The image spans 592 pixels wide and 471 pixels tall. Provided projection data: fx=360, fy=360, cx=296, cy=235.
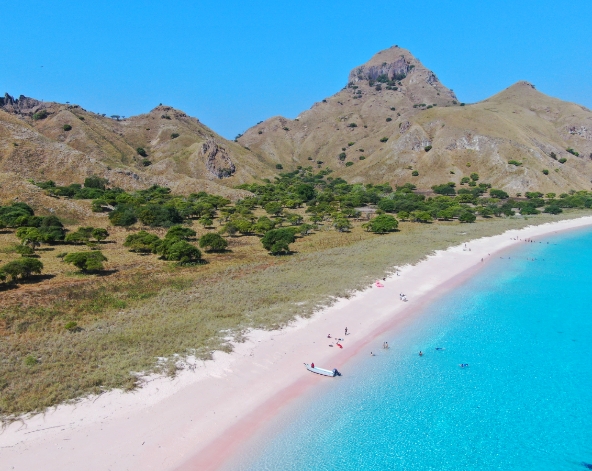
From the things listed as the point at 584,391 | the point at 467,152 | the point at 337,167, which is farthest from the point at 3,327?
the point at 337,167

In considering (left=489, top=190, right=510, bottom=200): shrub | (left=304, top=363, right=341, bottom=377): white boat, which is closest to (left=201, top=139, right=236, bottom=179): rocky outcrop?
(left=489, top=190, right=510, bottom=200): shrub

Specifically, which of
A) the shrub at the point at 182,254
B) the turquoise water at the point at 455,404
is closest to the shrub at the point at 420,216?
the turquoise water at the point at 455,404

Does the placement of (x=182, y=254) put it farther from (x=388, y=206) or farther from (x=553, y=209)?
(x=553, y=209)

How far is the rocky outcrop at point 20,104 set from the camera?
178 meters

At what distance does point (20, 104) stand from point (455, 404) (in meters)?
232

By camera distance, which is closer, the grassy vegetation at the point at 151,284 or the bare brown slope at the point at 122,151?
the grassy vegetation at the point at 151,284

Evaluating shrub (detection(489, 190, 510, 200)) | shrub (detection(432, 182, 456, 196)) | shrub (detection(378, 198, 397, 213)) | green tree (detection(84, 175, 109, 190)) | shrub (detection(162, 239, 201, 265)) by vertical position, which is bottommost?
shrub (detection(162, 239, 201, 265))

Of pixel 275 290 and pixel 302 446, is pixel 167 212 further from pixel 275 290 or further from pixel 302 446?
pixel 302 446

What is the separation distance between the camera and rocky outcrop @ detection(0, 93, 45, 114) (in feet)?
582

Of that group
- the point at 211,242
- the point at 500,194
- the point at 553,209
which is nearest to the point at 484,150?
the point at 500,194

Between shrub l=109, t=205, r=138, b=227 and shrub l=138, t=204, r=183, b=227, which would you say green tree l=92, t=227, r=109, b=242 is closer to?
shrub l=109, t=205, r=138, b=227

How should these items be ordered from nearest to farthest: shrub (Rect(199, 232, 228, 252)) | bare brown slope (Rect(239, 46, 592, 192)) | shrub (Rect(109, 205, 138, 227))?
shrub (Rect(199, 232, 228, 252)), shrub (Rect(109, 205, 138, 227)), bare brown slope (Rect(239, 46, 592, 192))

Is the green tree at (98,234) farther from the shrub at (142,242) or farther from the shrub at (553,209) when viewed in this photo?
the shrub at (553,209)

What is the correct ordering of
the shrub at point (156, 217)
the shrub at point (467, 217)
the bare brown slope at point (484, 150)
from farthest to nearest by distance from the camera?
the bare brown slope at point (484, 150) → the shrub at point (467, 217) → the shrub at point (156, 217)
